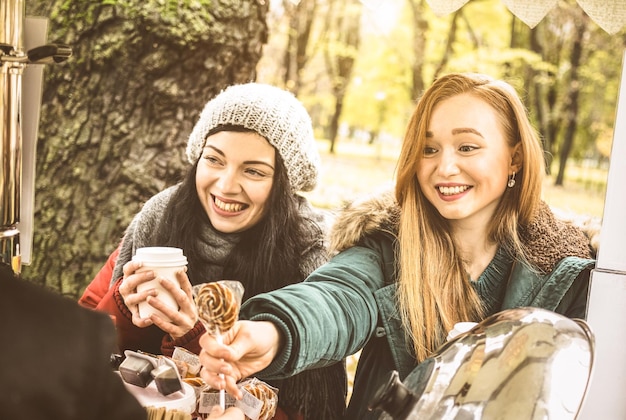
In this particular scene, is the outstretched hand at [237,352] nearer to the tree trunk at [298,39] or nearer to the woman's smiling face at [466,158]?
the woman's smiling face at [466,158]

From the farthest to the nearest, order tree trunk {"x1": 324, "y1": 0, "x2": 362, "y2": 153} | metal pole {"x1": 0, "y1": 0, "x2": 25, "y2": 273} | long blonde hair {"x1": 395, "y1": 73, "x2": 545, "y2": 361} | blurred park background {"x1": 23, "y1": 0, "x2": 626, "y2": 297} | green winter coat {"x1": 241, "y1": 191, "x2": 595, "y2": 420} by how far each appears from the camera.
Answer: tree trunk {"x1": 324, "y1": 0, "x2": 362, "y2": 153}
blurred park background {"x1": 23, "y1": 0, "x2": 626, "y2": 297}
long blonde hair {"x1": 395, "y1": 73, "x2": 545, "y2": 361}
metal pole {"x1": 0, "y1": 0, "x2": 25, "y2": 273}
green winter coat {"x1": 241, "y1": 191, "x2": 595, "y2": 420}

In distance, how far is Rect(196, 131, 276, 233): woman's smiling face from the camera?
93.0 inches

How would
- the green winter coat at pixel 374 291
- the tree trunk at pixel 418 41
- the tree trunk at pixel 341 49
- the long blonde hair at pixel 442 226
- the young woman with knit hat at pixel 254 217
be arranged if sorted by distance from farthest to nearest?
1. the tree trunk at pixel 418 41
2. the tree trunk at pixel 341 49
3. the young woman with knit hat at pixel 254 217
4. the long blonde hair at pixel 442 226
5. the green winter coat at pixel 374 291

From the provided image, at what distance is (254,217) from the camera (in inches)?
95.0

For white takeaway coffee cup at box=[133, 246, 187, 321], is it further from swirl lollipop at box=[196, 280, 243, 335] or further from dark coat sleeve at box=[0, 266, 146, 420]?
dark coat sleeve at box=[0, 266, 146, 420]

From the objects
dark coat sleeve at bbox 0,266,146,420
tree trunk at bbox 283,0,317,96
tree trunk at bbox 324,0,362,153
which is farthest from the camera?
tree trunk at bbox 324,0,362,153

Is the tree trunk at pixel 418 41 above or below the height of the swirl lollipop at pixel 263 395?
above

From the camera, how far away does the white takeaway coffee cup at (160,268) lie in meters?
2.07

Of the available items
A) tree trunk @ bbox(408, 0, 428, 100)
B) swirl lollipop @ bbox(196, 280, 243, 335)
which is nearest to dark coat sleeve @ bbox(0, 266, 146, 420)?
swirl lollipop @ bbox(196, 280, 243, 335)

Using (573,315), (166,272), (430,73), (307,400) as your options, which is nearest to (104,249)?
(166,272)

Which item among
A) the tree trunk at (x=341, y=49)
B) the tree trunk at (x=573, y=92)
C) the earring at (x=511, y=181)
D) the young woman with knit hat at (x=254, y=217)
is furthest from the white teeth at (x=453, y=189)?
the tree trunk at (x=573, y=92)

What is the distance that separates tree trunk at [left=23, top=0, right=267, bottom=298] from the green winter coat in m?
0.88

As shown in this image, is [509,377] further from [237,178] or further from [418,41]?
[418,41]

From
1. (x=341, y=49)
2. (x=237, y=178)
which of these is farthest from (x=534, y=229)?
(x=341, y=49)
